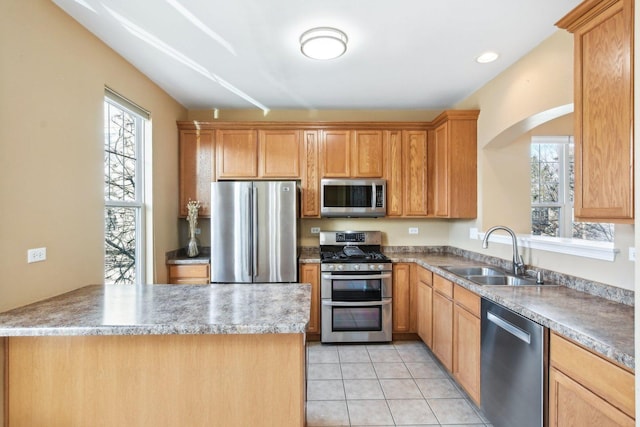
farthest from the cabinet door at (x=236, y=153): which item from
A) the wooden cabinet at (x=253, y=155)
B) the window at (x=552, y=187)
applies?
the window at (x=552, y=187)

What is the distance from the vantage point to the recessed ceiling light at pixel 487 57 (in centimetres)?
252

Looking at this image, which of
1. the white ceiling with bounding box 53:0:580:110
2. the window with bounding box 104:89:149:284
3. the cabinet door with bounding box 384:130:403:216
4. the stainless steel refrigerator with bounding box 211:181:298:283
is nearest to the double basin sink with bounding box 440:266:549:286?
the cabinet door with bounding box 384:130:403:216

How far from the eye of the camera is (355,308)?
3.40 m

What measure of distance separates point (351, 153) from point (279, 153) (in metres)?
0.86

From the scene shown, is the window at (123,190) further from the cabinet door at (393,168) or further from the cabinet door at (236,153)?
the cabinet door at (393,168)

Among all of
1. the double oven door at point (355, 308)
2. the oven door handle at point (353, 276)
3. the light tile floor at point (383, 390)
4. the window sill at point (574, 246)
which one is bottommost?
the light tile floor at point (383, 390)

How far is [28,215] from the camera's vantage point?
1.76 m

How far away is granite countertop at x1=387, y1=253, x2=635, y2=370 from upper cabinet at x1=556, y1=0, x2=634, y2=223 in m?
0.47

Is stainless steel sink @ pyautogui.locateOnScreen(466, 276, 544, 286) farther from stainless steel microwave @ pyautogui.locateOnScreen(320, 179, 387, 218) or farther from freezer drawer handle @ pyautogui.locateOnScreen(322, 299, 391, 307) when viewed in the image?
stainless steel microwave @ pyautogui.locateOnScreen(320, 179, 387, 218)

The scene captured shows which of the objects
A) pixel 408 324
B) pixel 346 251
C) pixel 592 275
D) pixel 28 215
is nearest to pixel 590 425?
pixel 592 275

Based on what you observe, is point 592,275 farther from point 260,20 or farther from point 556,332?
point 260,20

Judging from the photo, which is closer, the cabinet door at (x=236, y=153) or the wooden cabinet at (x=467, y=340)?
the wooden cabinet at (x=467, y=340)

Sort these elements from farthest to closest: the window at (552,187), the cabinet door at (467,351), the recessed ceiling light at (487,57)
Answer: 1. the window at (552,187)
2. the recessed ceiling light at (487,57)
3. the cabinet door at (467,351)

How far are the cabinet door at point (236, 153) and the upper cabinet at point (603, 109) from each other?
2.93m
